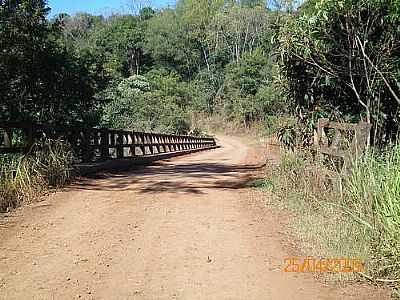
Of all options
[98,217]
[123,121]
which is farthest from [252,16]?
[98,217]

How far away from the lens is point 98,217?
7.88 metres

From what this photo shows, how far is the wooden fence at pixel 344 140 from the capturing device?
774 centimetres

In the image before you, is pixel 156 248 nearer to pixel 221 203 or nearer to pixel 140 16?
pixel 221 203

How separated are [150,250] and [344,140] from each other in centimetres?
397

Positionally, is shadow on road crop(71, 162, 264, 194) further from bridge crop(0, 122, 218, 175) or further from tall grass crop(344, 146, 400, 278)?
tall grass crop(344, 146, 400, 278)

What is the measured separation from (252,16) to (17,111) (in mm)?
66313

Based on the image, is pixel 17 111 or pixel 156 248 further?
pixel 17 111

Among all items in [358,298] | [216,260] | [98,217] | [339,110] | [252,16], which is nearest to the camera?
[358,298]
